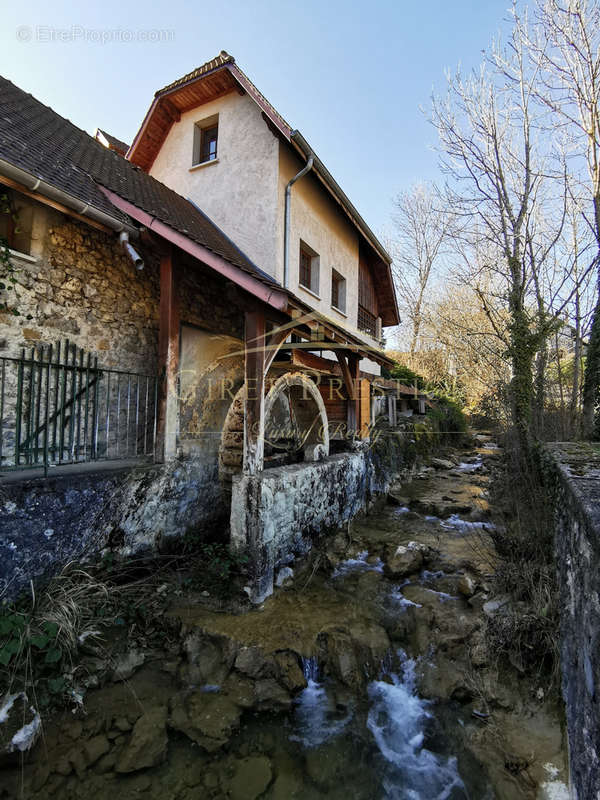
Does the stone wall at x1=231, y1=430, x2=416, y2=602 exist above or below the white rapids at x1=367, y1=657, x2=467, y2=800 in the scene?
above

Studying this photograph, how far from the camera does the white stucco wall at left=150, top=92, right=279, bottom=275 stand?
Result: 23.5ft

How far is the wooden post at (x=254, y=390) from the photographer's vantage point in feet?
16.0

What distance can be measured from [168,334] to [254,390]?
1.26 metres

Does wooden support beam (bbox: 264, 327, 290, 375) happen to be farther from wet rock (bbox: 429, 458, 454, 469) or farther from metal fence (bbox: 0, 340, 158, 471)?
wet rock (bbox: 429, 458, 454, 469)

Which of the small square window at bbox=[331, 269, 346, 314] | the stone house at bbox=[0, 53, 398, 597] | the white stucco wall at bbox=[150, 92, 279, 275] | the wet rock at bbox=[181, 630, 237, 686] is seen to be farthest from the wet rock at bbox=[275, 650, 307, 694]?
the small square window at bbox=[331, 269, 346, 314]

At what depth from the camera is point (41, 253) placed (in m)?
4.33

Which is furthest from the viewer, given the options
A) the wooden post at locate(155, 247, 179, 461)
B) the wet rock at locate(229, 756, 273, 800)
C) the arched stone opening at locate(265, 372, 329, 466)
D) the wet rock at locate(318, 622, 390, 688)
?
the arched stone opening at locate(265, 372, 329, 466)

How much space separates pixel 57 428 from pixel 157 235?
99.9 inches

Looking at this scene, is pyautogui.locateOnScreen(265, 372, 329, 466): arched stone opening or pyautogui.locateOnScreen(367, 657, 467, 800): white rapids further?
pyautogui.locateOnScreen(265, 372, 329, 466): arched stone opening

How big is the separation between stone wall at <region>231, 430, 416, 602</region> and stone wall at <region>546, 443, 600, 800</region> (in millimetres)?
2841

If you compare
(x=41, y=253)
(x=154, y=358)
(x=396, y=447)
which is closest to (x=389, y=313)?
(x=396, y=447)

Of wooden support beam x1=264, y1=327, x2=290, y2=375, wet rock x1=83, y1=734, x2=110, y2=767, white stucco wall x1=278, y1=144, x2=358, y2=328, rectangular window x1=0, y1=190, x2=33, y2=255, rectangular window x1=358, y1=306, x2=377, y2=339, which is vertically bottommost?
wet rock x1=83, y1=734, x2=110, y2=767

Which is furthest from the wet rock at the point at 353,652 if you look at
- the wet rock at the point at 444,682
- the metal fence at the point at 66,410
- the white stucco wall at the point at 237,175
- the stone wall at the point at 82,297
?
the white stucco wall at the point at 237,175

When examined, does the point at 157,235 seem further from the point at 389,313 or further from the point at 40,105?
the point at 389,313
